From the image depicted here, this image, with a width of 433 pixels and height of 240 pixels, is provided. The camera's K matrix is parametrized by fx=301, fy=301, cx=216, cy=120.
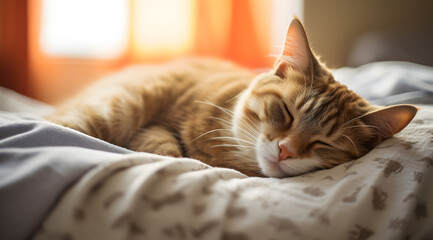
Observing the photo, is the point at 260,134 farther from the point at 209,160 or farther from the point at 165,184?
the point at 165,184

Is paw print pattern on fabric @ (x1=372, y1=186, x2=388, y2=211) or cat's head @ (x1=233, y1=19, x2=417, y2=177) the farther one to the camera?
cat's head @ (x1=233, y1=19, x2=417, y2=177)

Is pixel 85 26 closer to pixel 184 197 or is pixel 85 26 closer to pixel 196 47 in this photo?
pixel 196 47

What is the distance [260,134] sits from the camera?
3.67 ft

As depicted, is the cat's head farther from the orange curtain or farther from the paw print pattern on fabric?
the orange curtain

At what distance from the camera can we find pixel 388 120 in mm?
1006

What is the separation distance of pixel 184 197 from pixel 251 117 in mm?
568

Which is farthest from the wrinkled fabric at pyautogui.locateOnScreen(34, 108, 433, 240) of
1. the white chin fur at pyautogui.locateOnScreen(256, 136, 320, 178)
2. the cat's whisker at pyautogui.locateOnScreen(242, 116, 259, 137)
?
the cat's whisker at pyautogui.locateOnScreen(242, 116, 259, 137)

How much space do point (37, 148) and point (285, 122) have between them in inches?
30.8

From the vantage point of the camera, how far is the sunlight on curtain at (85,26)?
3.15 m

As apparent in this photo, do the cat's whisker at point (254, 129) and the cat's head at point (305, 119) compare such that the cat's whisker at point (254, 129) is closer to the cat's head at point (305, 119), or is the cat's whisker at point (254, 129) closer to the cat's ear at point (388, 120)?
the cat's head at point (305, 119)

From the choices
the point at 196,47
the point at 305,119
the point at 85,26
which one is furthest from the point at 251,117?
the point at 85,26

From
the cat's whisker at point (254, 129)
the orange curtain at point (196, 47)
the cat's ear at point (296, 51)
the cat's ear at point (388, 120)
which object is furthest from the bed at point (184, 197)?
the orange curtain at point (196, 47)

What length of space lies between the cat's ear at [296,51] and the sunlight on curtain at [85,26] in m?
2.37

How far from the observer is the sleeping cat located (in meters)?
1.03
